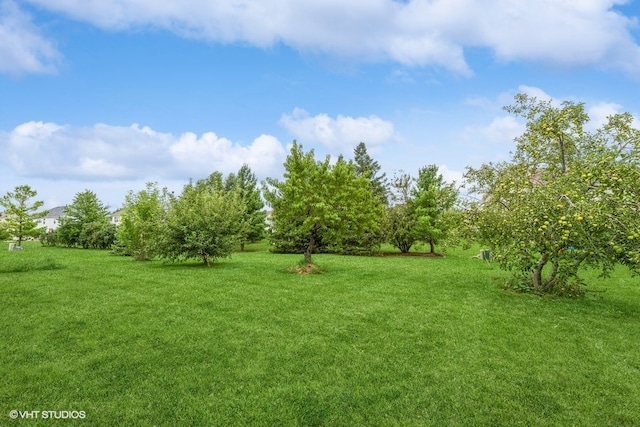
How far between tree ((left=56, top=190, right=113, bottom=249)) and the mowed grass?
80.4ft

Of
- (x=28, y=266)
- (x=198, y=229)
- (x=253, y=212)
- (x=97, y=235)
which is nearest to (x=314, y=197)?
(x=198, y=229)

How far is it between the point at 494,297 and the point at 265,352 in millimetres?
7969

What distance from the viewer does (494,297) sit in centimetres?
1182

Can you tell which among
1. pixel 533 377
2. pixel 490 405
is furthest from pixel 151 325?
pixel 533 377

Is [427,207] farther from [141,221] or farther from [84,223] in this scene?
[84,223]

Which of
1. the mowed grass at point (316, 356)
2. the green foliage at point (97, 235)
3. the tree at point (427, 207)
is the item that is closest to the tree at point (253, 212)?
the green foliage at point (97, 235)

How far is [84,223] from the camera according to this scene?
36.7 metres

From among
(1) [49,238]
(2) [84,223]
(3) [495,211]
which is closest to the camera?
(3) [495,211]

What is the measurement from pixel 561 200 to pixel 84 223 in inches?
1533

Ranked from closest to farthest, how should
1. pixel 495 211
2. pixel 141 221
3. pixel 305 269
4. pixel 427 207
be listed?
pixel 495 211, pixel 305 269, pixel 141 221, pixel 427 207

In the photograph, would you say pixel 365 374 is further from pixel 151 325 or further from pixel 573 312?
pixel 573 312

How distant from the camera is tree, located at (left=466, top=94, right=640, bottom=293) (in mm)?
9383

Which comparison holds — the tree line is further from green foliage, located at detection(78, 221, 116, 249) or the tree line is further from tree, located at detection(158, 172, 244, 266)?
green foliage, located at detection(78, 221, 116, 249)

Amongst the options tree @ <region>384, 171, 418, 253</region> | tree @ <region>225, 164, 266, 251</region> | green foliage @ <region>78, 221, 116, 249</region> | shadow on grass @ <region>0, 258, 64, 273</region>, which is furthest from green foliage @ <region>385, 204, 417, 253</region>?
green foliage @ <region>78, 221, 116, 249</region>
